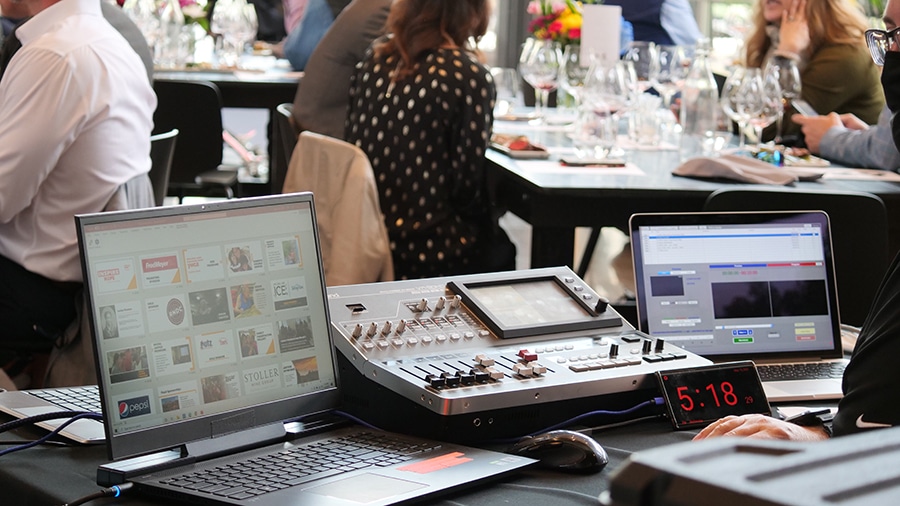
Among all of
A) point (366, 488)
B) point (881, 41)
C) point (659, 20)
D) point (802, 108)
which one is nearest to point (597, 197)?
point (802, 108)

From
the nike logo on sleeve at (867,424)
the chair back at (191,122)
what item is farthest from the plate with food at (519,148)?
the nike logo on sleeve at (867,424)

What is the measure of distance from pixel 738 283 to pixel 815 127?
6.14 feet

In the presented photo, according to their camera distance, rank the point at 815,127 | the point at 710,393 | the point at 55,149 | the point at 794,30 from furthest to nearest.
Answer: the point at 794,30 → the point at 815,127 → the point at 55,149 → the point at 710,393

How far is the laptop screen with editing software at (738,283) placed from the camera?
1804 millimetres

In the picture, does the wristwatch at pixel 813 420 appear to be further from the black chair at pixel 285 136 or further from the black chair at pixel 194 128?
the black chair at pixel 194 128

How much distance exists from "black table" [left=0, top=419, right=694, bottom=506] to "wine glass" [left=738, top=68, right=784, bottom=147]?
2.22m

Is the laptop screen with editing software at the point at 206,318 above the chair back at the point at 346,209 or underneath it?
above

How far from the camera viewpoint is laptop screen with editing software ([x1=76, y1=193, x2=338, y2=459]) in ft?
4.07

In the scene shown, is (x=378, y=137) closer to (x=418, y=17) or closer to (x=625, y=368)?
(x=418, y=17)

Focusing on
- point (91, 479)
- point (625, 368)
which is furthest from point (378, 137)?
point (91, 479)

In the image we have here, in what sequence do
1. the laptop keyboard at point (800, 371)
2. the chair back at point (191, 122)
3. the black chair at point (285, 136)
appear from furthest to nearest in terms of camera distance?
the chair back at point (191, 122)
the black chair at point (285, 136)
the laptop keyboard at point (800, 371)

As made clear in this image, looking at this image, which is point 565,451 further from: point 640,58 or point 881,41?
point 640,58

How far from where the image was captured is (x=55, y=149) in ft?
8.32

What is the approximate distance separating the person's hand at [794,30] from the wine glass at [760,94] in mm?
661
